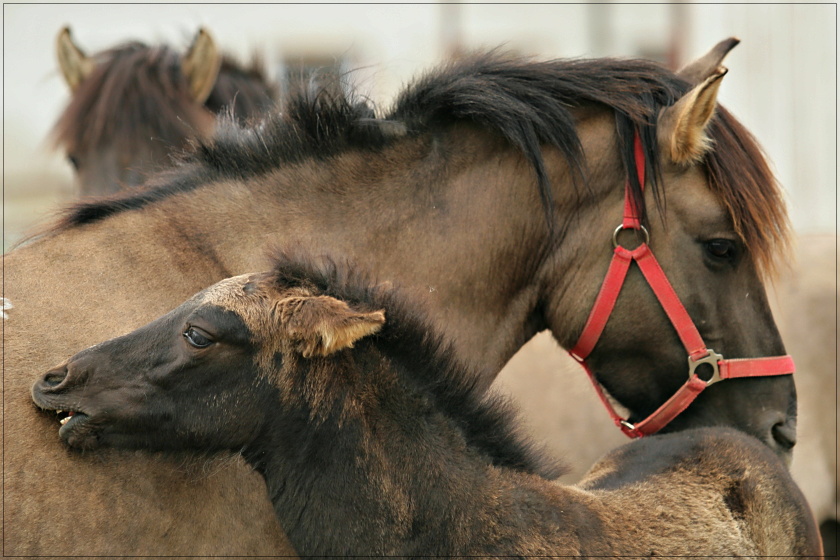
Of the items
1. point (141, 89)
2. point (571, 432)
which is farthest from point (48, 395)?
point (571, 432)

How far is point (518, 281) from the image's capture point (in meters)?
3.50

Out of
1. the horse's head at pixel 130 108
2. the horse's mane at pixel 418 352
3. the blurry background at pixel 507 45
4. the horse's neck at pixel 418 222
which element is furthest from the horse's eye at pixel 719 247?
the blurry background at pixel 507 45

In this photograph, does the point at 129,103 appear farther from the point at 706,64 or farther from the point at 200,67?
the point at 706,64

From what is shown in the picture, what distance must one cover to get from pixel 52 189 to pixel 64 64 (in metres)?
11.1

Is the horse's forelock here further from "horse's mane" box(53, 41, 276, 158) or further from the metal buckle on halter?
"horse's mane" box(53, 41, 276, 158)

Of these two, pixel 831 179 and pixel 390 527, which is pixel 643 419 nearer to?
pixel 390 527

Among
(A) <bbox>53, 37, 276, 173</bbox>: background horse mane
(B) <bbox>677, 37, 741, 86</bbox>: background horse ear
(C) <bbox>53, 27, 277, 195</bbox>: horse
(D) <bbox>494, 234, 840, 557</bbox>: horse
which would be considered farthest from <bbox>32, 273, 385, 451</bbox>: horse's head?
(D) <bbox>494, 234, 840, 557</bbox>: horse

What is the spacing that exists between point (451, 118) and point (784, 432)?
6.16ft

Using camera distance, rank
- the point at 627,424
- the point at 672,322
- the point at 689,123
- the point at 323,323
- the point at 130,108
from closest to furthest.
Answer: the point at 323,323 → the point at 689,123 → the point at 672,322 → the point at 627,424 → the point at 130,108

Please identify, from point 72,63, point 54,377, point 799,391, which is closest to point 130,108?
point 72,63

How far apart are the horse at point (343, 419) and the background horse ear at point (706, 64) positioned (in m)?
1.53

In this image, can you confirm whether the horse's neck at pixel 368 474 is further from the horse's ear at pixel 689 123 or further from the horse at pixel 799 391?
the horse at pixel 799 391

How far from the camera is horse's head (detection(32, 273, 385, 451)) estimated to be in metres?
2.79

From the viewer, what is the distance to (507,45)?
1307 centimetres
